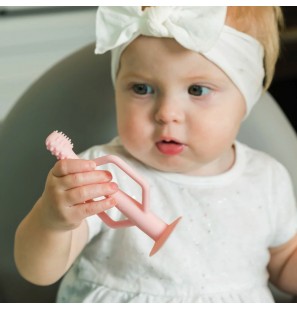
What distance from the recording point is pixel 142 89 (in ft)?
1.84

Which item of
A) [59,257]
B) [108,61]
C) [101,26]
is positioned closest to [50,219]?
[59,257]

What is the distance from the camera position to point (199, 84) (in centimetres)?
56

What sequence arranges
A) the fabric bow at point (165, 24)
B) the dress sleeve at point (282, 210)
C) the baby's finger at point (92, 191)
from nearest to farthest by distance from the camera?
the baby's finger at point (92, 191), the fabric bow at point (165, 24), the dress sleeve at point (282, 210)

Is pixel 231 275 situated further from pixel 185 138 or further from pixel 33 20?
pixel 33 20

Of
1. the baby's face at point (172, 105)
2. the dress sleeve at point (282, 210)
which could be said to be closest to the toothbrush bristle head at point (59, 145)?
the baby's face at point (172, 105)

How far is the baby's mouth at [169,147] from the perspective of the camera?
1.85 feet

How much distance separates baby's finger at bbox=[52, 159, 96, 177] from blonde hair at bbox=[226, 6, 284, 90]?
213mm

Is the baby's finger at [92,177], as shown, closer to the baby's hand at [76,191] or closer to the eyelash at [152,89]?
the baby's hand at [76,191]

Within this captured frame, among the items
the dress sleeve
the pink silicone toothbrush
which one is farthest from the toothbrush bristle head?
the dress sleeve

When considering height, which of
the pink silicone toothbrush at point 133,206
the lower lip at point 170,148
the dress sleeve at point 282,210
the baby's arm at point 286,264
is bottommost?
the baby's arm at point 286,264

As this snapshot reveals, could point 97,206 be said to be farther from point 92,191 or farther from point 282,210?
point 282,210

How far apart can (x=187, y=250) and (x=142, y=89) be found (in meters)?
0.15

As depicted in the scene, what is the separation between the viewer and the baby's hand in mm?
431

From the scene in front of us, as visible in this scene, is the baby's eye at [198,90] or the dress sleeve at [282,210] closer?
the baby's eye at [198,90]
